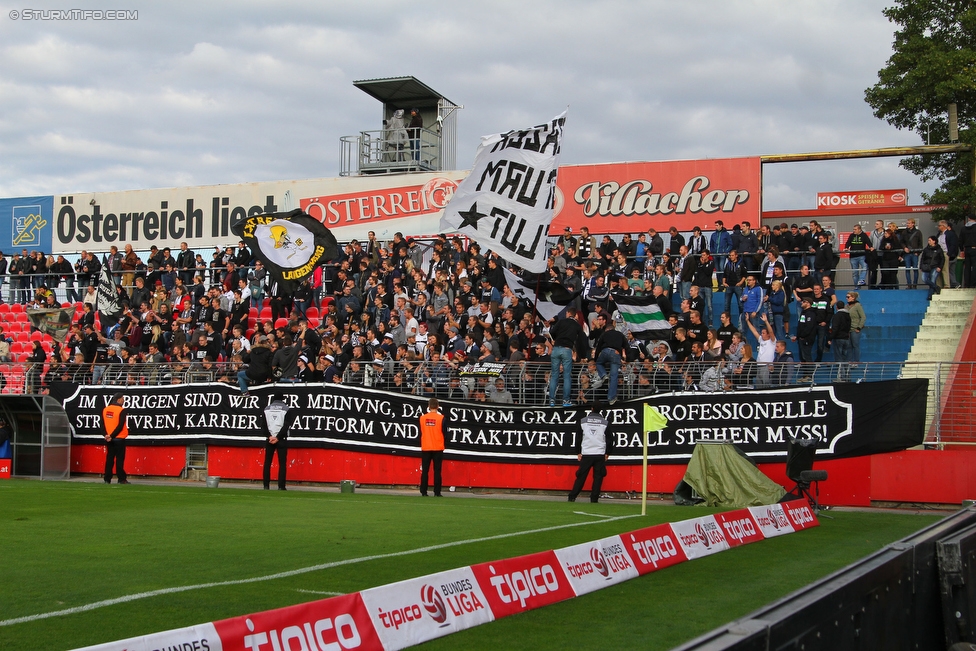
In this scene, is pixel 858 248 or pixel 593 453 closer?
pixel 593 453

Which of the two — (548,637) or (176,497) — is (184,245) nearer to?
(176,497)

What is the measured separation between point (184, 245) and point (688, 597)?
24684 millimetres

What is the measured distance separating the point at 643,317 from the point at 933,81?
15.4 meters

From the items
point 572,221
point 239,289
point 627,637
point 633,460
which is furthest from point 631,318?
point 627,637

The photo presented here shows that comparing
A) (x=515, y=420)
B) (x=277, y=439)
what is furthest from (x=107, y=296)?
(x=515, y=420)

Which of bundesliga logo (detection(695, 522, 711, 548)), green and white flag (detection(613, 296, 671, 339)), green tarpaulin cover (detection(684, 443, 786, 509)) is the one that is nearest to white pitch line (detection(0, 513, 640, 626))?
bundesliga logo (detection(695, 522, 711, 548))

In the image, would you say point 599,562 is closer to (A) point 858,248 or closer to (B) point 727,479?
(B) point 727,479

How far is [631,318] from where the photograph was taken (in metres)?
20.0

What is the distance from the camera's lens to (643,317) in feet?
65.4

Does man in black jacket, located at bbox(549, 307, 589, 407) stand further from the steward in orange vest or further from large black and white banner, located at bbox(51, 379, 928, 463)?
the steward in orange vest

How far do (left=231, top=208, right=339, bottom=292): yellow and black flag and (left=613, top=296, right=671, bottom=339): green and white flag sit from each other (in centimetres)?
717

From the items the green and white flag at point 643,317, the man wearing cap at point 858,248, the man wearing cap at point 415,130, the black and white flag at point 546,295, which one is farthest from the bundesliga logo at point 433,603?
the man wearing cap at point 415,130

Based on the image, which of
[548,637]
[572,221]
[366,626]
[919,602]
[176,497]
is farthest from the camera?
[572,221]

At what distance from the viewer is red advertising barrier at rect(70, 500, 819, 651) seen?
15.1 ft
